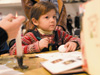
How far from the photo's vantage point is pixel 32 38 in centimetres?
115

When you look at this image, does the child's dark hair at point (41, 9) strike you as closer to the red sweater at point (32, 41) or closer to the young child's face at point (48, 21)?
the young child's face at point (48, 21)

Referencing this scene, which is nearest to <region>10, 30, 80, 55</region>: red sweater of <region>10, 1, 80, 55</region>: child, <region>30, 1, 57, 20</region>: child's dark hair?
<region>10, 1, 80, 55</region>: child

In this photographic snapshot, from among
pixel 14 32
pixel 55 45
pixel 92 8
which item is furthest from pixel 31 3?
pixel 92 8

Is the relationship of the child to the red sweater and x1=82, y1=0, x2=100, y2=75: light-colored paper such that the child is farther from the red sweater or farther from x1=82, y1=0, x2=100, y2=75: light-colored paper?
x1=82, y1=0, x2=100, y2=75: light-colored paper

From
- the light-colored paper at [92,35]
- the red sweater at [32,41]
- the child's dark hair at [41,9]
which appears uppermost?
the child's dark hair at [41,9]

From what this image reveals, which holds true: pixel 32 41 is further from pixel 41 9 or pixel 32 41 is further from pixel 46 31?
pixel 41 9

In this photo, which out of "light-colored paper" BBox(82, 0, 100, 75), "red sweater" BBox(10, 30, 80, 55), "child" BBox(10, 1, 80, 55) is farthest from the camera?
"child" BBox(10, 1, 80, 55)

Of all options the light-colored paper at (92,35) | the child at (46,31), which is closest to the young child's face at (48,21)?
the child at (46,31)

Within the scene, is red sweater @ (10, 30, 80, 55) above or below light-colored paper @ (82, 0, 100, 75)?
below

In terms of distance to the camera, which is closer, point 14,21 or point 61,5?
point 14,21

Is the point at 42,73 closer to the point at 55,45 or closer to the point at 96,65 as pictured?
the point at 96,65

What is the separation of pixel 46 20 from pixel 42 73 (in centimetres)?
76

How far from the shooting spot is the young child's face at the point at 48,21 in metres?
1.16

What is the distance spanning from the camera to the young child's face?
3.80 feet
